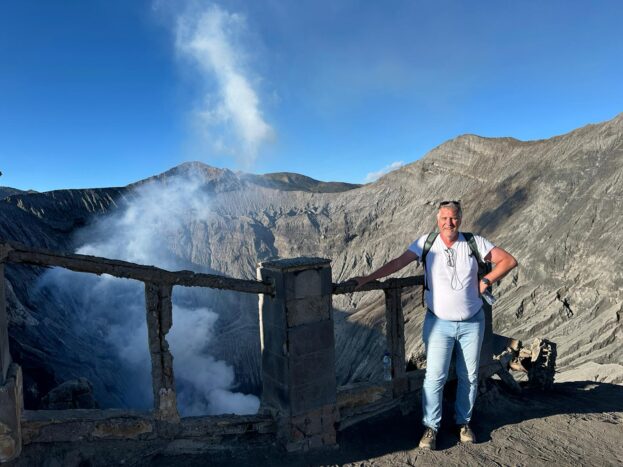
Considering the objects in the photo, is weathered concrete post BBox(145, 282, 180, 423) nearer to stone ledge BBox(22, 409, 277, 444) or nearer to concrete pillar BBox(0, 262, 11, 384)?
stone ledge BBox(22, 409, 277, 444)

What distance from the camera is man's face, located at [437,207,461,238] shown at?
153 inches

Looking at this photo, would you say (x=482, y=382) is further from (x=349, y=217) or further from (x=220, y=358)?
(x=349, y=217)

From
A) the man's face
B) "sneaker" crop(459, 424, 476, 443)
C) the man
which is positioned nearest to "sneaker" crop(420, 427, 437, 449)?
the man

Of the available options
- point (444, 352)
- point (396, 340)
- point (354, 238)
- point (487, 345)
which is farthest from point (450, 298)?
point (354, 238)

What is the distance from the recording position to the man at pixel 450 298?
391 cm

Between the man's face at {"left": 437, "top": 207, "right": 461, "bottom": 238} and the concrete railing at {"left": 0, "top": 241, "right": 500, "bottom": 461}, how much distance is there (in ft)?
3.30

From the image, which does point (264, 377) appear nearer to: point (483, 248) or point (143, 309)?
point (483, 248)

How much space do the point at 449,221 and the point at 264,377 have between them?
2.38m

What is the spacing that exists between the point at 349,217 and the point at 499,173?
52.2 ft

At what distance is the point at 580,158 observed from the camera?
26.5 m

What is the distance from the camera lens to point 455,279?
154 inches

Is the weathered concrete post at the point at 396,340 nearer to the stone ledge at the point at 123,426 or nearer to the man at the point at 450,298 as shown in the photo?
the man at the point at 450,298

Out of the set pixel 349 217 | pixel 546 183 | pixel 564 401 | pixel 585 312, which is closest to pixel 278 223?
pixel 349 217

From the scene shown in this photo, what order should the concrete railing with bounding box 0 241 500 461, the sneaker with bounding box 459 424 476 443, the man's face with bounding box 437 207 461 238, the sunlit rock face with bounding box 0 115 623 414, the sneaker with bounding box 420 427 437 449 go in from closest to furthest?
the concrete railing with bounding box 0 241 500 461
the man's face with bounding box 437 207 461 238
the sneaker with bounding box 420 427 437 449
the sneaker with bounding box 459 424 476 443
the sunlit rock face with bounding box 0 115 623 414
